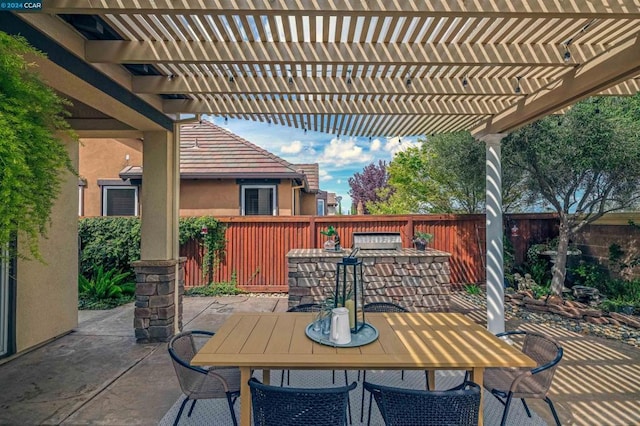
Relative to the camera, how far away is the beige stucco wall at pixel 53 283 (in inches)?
165

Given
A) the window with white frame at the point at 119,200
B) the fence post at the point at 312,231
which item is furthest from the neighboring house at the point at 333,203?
the fence post at the point at 312,231

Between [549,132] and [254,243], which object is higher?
[549,132]

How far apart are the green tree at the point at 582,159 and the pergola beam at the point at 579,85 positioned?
165cm

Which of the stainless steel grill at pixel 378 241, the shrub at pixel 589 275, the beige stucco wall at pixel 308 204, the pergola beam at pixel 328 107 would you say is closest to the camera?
the pergola beam at pixel 328 107

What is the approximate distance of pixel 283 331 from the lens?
266cm

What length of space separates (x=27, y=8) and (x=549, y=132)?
21.6ft

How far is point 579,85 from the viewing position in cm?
320

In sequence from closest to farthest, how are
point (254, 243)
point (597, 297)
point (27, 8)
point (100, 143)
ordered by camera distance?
point (27, 8) → point (597, 297) → point (254, 243) → point (100, 143)

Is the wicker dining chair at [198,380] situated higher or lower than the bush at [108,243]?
lower

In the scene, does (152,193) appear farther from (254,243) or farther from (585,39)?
(585,39)

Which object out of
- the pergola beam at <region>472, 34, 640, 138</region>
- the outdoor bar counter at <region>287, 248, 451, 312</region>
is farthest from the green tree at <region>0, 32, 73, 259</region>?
the outdoor bar counter at <region>287, 248, 451, 312</region>

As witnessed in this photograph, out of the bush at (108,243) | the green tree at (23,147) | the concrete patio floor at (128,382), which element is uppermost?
the green tree at (23,147)

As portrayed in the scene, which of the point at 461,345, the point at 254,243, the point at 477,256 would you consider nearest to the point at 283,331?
the point at 461,345

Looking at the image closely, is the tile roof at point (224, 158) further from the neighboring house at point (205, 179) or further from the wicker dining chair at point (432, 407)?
the wicker dining chair at point (432, 407)
